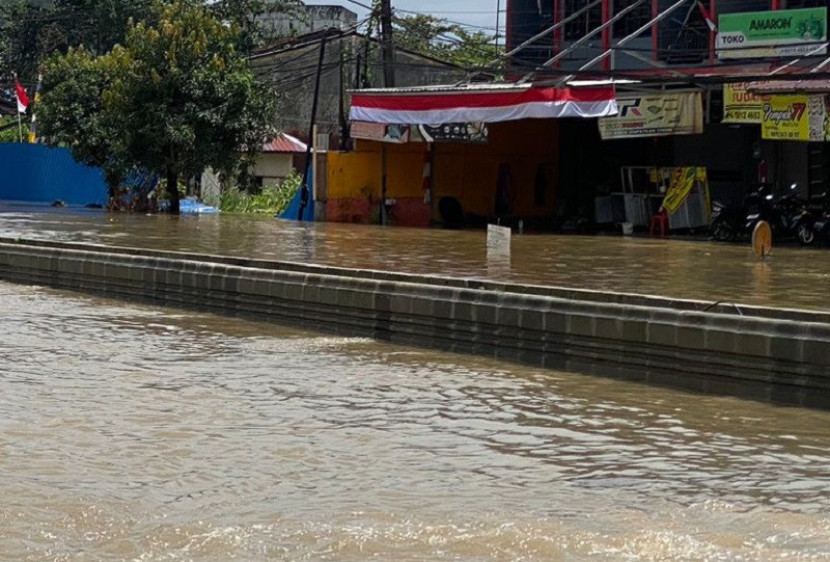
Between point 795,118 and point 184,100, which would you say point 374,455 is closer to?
point 795,118

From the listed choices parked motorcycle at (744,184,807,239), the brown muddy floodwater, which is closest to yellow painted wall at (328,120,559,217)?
parked motorcycle at (744,184,807,239)

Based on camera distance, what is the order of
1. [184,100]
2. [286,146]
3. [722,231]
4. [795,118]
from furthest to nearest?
[286,146]
[184,100]
[722,231]
[795,118]

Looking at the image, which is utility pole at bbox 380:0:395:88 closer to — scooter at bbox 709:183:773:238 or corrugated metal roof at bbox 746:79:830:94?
scooter at bbox 709:183:773:238

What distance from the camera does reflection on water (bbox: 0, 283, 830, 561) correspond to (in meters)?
5.45

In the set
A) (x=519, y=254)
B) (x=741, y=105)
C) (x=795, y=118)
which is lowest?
(x=519, y=254)

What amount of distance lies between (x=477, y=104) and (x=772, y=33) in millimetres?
5043

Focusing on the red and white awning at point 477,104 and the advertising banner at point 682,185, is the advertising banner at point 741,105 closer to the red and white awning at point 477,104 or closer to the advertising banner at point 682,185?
the red and white awning at point 477,104

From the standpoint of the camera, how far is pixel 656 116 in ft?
66.1

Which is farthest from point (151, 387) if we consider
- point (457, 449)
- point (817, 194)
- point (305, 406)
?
point (817, 194)

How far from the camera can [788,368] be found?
862 cm

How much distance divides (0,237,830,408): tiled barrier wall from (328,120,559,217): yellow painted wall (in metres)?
10.1

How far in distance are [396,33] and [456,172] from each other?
1517cm

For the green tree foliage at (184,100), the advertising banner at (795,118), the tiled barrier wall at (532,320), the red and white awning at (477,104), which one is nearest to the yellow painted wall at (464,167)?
the red and white awning at (477,104)

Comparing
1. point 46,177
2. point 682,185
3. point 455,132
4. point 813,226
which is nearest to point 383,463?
point 813,226
